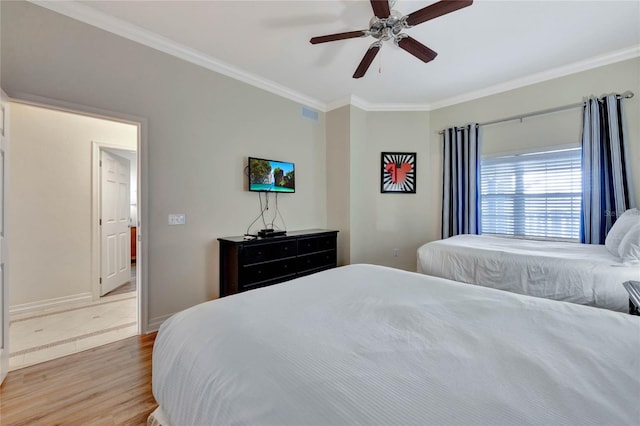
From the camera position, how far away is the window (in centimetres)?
333

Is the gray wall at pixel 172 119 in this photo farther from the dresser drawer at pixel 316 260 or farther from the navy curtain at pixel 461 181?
the navy curtain at pixel 461 181

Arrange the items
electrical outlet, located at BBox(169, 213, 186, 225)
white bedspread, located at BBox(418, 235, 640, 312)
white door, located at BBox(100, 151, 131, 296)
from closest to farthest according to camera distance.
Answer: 1. white bedspread, located at BBox(418, 235, 640, 312)
2. electrical outlet, located at BBox(169, 213, 186, 225)
3. white door, located at BBox(100, 151, 131, 296)

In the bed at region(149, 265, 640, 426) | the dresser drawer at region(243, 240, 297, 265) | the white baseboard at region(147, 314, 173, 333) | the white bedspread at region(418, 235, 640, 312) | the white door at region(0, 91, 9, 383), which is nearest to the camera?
the bed at region(149, 265, 640, 426)

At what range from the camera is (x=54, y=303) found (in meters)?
3.20

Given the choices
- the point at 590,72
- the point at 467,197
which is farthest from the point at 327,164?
the point at 590,72

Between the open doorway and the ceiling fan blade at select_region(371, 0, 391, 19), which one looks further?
the open doorway

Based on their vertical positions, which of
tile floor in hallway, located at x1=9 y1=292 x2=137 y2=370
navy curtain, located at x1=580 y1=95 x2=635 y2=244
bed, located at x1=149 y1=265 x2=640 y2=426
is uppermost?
navy curtain, located at x1=580 y1=95 x2=635 y2=244

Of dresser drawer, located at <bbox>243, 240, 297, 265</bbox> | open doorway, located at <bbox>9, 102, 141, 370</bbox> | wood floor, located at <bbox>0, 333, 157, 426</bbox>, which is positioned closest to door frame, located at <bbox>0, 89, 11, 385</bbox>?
wood floor, located at <bbox>0, 333, 157, 426</bbox>

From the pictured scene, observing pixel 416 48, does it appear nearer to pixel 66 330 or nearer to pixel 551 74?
pixel 551 74

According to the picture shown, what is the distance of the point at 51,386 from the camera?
72.9 inches

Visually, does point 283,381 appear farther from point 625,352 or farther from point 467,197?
point 467,197

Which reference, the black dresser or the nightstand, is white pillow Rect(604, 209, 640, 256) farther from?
the black dresser

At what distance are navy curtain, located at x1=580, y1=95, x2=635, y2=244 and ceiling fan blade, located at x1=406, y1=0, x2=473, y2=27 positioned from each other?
263 centimetres

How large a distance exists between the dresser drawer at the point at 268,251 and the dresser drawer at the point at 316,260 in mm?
198
